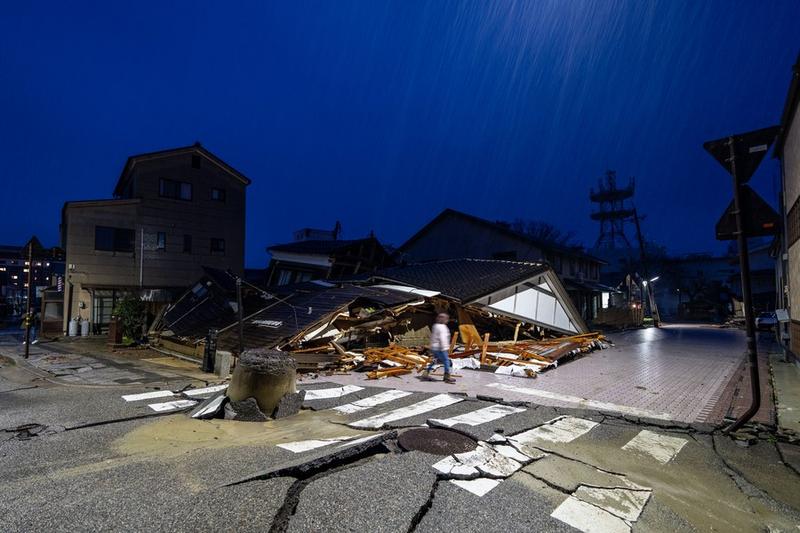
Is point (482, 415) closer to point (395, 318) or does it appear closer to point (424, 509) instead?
point (424, 509)

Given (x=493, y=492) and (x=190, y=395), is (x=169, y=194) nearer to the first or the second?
(x=190, y=395)

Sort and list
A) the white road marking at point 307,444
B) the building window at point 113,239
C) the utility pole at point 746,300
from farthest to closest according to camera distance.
Answer: the building window at point 113,239
the utility pole at point 746,300
the white road marking at point 307,444

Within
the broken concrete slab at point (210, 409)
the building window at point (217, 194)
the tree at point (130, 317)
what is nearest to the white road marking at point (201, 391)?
the broken concrete slab at point (210, 409)

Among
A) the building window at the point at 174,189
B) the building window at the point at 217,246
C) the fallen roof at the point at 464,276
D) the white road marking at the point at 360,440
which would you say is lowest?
the white road marking at the point at 360,440

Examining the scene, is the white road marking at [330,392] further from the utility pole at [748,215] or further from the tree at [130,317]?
the tree at [130,317]

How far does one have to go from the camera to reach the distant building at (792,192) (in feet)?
32.8

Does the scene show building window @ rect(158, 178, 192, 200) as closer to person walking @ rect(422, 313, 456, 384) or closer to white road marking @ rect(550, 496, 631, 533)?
person walking @ rect(422, 313, 456, 384)

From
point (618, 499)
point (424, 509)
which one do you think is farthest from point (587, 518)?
point (424, 509)

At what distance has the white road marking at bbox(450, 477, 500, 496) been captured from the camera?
3955mm

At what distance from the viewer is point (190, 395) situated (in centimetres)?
795

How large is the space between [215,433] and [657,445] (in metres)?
6.20

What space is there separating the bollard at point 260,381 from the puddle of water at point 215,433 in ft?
1.30

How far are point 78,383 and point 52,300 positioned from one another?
18.0 metres

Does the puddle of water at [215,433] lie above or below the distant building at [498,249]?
below
